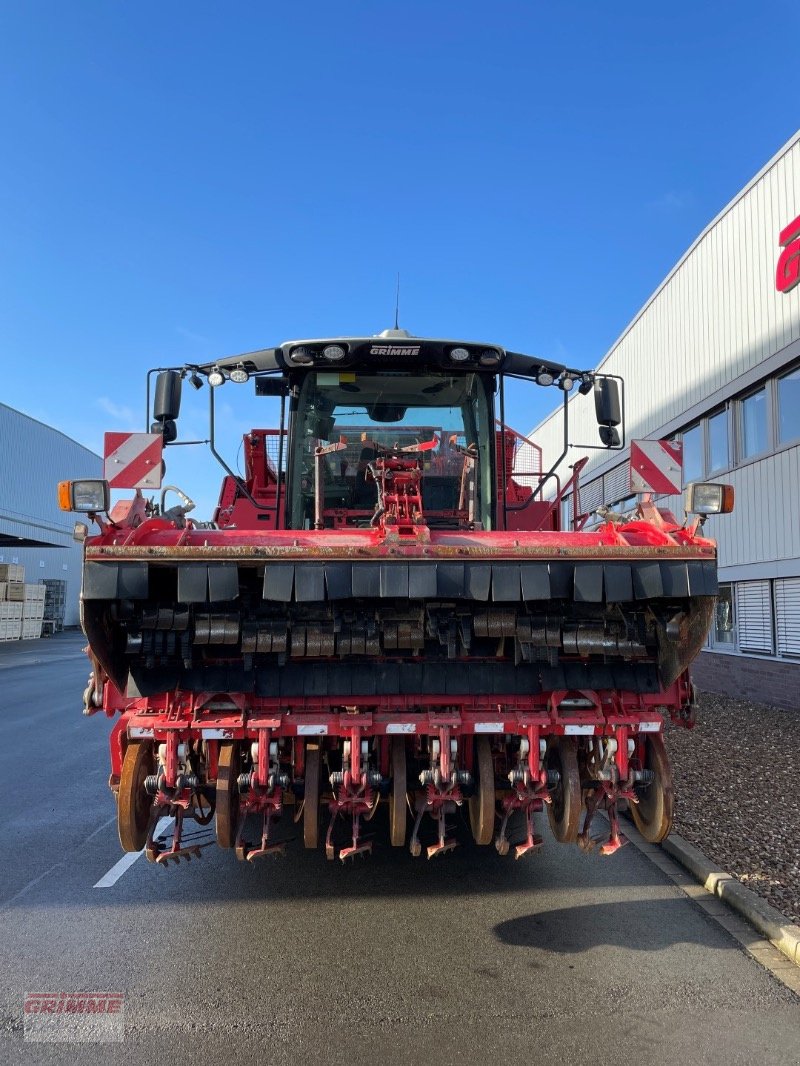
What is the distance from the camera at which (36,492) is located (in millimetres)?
37281

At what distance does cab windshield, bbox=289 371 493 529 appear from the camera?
493cm

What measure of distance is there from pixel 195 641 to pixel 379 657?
94 cm

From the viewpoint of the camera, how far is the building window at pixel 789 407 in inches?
382

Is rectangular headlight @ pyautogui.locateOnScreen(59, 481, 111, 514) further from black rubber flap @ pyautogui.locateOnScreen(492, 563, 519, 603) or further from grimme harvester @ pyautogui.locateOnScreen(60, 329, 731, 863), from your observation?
black rubber flap @ pyautogui.locateOnScreen(492, 563, 519, 603)

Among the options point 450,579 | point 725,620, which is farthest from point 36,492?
point 450,579

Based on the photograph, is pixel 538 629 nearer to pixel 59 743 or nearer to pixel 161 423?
pixel 161 423

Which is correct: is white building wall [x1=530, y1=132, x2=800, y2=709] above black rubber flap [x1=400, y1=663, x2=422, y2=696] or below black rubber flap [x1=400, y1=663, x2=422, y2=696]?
above

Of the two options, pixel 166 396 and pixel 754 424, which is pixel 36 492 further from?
pixel 166 396

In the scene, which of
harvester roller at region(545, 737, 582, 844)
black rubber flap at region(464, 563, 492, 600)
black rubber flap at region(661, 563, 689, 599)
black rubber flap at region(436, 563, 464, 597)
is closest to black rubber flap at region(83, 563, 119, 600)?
black rubber flap at region(436, 563, 464, 597)

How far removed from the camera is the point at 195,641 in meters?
3.48

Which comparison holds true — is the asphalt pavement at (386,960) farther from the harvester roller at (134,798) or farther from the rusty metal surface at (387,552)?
the rusty metal surface at (387,552)

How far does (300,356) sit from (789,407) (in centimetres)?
800

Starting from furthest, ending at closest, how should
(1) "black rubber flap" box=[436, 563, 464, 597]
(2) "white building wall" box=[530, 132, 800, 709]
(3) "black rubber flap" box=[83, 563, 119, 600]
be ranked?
(2) "white building wall" box=[530, 132, 800, 709], (1) "black rubber flap" box=[436, 563, 464, 597], (3) "black rubber flap" box=[83, 563, 119, 600]

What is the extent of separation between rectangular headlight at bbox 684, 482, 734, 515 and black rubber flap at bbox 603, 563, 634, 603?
56 cm
